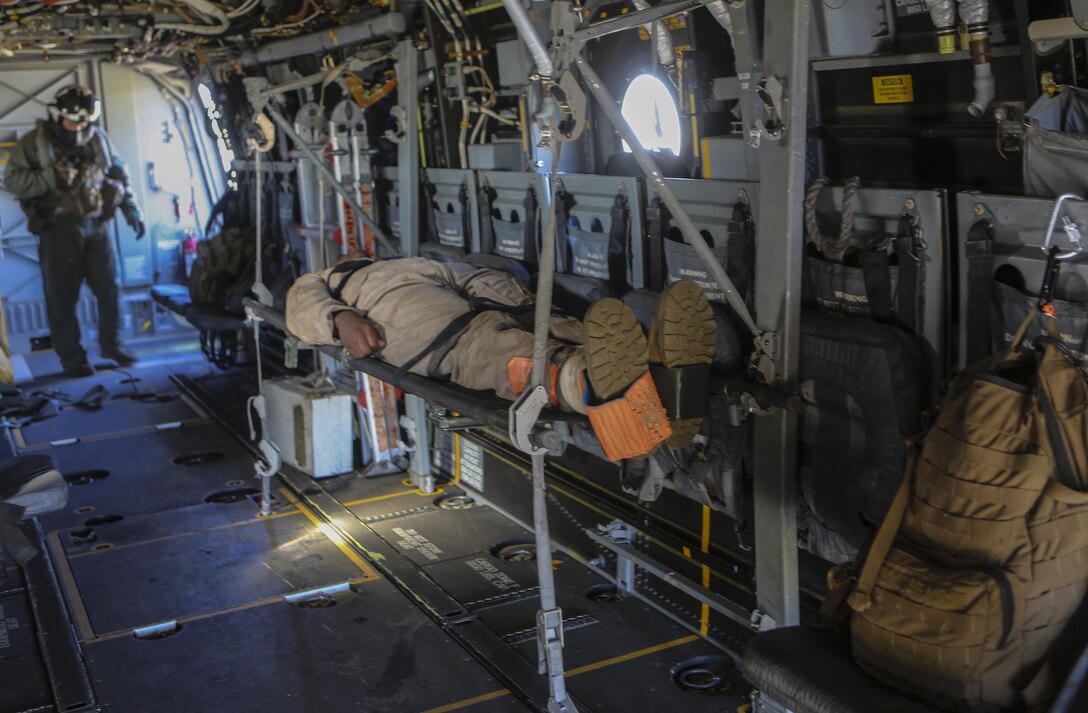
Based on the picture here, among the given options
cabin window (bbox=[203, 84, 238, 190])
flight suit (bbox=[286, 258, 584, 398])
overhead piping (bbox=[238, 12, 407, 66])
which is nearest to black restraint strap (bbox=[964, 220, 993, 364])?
flight suit (bbox=[286, 258, 584, 398])

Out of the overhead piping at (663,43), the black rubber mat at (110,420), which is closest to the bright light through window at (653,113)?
the overhead piping at (663,43)

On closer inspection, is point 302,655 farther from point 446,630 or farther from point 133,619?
point 133,619

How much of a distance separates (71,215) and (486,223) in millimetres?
5449

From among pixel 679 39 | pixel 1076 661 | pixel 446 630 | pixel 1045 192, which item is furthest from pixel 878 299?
pixel 446 630

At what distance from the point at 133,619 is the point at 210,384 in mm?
4730

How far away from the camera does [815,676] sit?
2.78 m

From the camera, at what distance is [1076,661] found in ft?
8.26

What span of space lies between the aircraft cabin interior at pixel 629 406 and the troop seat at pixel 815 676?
0.4 inches

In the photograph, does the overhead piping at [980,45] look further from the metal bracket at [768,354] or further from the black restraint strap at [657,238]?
the black restraint strap at [657,238]

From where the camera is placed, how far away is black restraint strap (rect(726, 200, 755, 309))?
13.6 feet

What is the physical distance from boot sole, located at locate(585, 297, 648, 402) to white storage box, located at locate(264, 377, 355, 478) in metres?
3.69

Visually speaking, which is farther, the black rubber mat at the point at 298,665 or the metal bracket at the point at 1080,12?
the black rubber mat at the point at 298,665

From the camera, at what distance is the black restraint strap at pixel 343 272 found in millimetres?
5504

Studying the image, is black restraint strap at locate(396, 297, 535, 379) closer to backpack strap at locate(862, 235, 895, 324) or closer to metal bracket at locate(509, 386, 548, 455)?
metal bracket at locate(509, 386, 548, 455)
